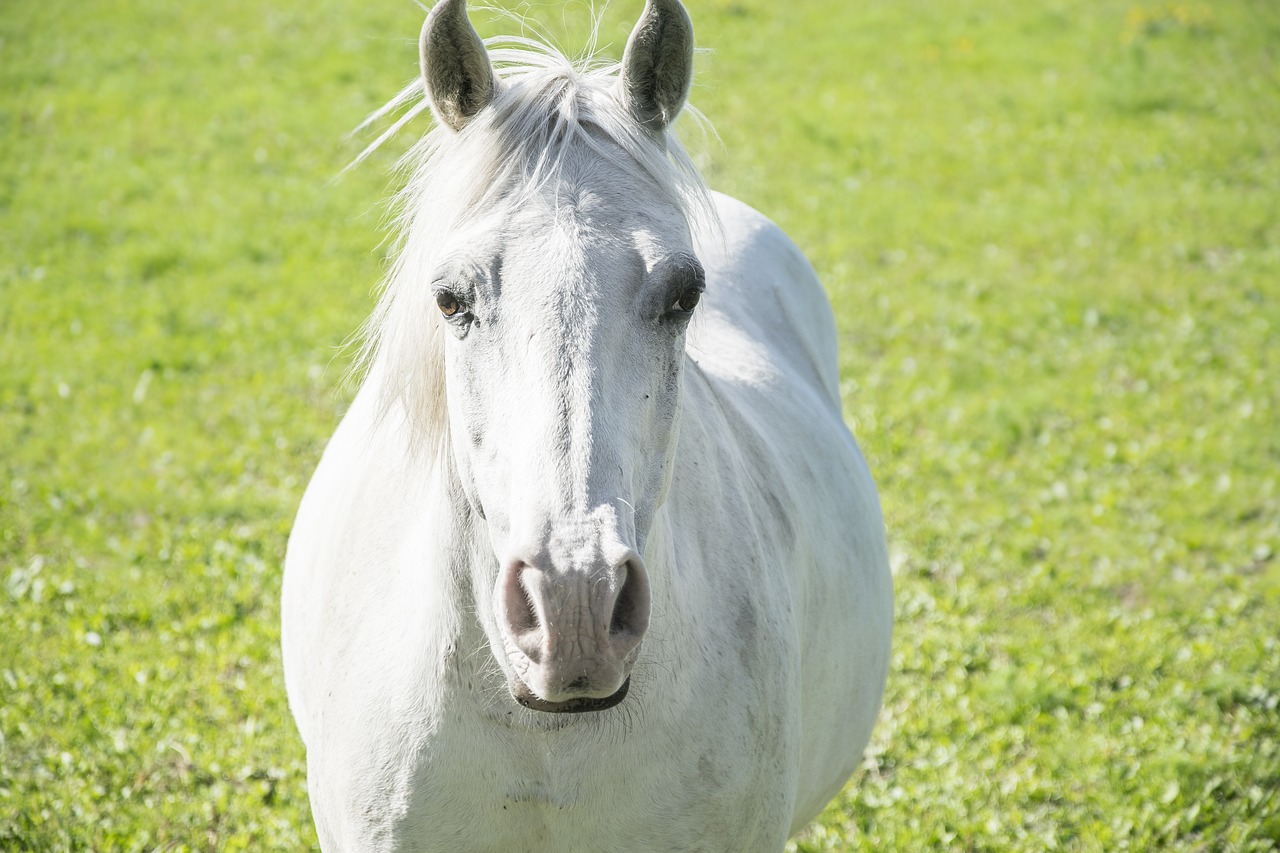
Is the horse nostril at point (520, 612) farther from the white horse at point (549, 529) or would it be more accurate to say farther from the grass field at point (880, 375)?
the grass field at point (880, 375)

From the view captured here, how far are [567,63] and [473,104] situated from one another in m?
0.23

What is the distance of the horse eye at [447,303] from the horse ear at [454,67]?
42cm

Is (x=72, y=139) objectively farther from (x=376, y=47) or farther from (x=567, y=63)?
(x=567, y=63)

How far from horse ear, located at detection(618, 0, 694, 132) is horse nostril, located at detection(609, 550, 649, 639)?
99 centimetres

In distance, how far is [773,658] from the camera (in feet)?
7.95

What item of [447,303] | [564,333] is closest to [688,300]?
[564,333]

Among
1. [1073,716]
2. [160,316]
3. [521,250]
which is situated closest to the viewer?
[521,250]

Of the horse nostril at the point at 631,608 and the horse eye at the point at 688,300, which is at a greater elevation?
the horse eye at the point at 688,300

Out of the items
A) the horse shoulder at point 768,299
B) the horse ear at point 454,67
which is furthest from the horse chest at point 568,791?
the horse shoulder at point 768,299

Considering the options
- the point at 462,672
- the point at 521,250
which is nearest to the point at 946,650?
the point at 462,672

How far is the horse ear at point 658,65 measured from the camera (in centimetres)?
205

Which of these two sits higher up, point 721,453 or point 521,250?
point 521,250

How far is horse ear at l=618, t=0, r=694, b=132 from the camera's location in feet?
6.72

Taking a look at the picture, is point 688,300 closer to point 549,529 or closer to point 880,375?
point 549,529
